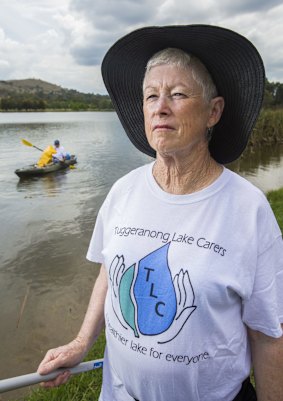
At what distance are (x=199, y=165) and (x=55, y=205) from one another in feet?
46.3

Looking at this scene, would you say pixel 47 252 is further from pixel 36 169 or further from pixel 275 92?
pixel 275 92

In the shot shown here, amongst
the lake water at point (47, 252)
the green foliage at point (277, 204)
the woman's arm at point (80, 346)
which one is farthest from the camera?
the green foliage at point (277, 204)

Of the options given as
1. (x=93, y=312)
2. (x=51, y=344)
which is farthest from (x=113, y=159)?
(x=93, y=312)

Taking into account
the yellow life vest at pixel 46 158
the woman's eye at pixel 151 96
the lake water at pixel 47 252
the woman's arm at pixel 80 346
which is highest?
the woman's eye at pixel 151 96

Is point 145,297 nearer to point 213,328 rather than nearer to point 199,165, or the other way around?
point 213,328

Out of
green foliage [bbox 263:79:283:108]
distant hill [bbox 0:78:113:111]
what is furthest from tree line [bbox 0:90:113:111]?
green foliage [bbox 263:79:283:108]

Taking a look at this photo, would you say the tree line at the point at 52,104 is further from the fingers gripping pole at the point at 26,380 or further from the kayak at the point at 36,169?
the fingers gripping pole at the point at 26,380

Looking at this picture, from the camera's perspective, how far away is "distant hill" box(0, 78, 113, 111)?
124m

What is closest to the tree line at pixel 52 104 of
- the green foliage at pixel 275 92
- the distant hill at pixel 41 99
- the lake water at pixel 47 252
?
the distant hill at pixel 41 99

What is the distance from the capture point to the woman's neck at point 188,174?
5.09 feet

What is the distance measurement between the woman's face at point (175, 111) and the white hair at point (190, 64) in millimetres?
24

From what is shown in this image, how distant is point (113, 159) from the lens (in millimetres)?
27188

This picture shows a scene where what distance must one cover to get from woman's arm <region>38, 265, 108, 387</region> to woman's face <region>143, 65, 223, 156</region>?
0.81 metres

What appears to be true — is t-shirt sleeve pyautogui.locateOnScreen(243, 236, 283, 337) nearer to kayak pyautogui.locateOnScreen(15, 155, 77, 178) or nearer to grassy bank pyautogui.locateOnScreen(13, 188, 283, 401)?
grassy bank pyautogui.locateOnScreen(13, 188, 283, 401)
